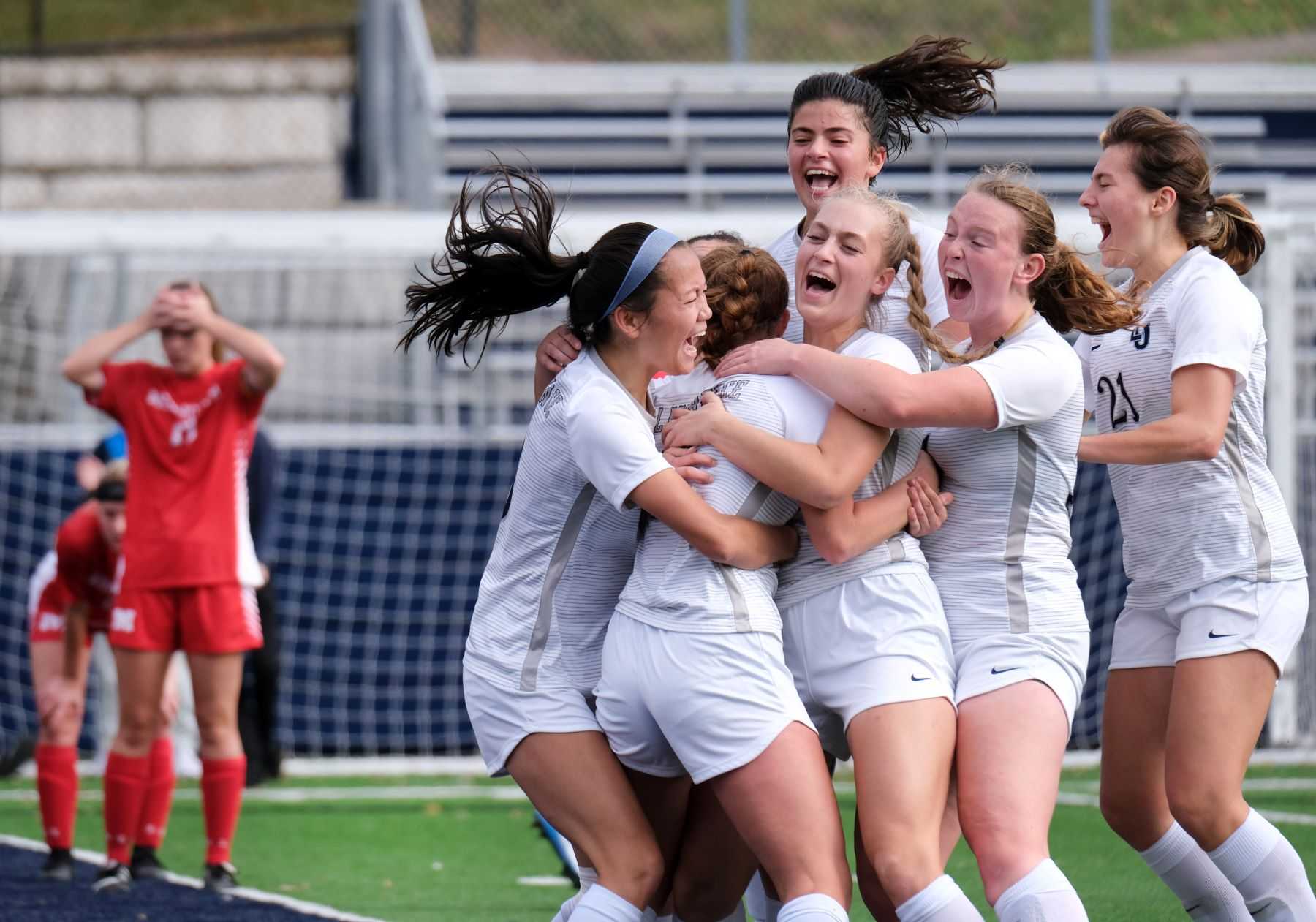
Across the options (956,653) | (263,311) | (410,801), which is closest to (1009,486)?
(956,653)

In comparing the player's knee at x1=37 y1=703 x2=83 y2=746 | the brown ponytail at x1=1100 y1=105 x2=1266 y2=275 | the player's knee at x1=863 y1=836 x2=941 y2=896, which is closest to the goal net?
the player's knee at x1=37 y1=703 x2=83 y2=746

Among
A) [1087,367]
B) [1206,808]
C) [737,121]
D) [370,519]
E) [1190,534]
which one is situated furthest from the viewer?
[737,121]

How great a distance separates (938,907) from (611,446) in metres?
1.02

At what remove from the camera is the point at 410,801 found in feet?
26.7

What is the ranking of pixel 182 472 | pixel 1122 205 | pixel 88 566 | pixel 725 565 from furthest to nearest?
1. pixel 88 566
2. pixel 182 472
3. pixel 1122 205
4. pixel 725 565

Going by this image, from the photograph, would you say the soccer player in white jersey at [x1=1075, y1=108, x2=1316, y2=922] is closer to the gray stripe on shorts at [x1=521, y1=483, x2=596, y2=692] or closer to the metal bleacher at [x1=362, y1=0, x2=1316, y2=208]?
the gray stripe on shorts at [x1=521, y1=483, x2=596, y2=692]

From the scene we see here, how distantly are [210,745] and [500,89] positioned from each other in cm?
932

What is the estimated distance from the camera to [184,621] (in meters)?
5.82

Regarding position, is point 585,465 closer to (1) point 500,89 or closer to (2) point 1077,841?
(2) point 1077,841

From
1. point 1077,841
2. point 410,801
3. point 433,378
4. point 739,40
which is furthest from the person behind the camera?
point 739,40

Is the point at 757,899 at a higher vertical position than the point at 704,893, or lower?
lower

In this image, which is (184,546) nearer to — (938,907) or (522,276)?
(522,276)

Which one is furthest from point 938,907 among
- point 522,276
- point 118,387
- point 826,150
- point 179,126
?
point 179,126

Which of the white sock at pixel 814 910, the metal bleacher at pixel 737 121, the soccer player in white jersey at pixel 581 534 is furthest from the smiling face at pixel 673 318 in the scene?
the metal bleacher at pixel 737 121
